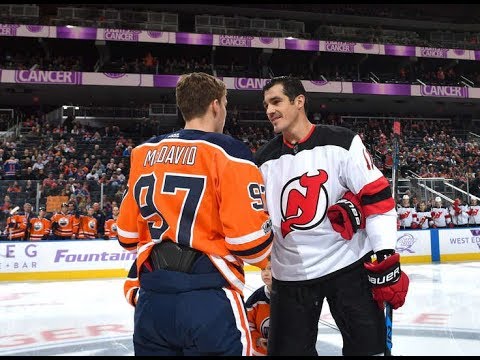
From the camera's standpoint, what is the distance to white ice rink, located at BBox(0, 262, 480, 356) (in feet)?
14.2

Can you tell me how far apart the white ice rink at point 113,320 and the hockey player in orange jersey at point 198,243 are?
8.79 ft

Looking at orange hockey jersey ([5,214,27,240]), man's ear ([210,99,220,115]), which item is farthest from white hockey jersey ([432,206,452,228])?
man's ear ([210,99,220,115])

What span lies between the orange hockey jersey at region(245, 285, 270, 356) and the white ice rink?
1.75 meters

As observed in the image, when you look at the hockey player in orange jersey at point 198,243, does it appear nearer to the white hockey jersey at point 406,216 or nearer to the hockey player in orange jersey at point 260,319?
the hockey player in orange jersey at point 260,319

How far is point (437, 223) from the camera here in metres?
13.2

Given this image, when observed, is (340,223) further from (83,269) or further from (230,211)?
(83,269)

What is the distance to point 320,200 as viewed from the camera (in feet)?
7.10

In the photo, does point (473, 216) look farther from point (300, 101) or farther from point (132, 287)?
point (132, 287)

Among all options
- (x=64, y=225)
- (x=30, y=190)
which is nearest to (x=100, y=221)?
(x=64, y=225)

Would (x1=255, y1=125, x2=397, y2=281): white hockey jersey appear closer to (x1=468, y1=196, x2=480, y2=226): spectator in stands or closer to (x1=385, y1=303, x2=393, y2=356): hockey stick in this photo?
(x1=385, y1=303, x2=393, y2=356): hockey stick

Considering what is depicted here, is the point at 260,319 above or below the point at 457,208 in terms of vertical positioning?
below

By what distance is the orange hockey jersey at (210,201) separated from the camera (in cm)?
164

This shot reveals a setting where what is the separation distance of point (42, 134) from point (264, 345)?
17.6 metres

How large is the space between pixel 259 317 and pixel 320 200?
2.47 feet
